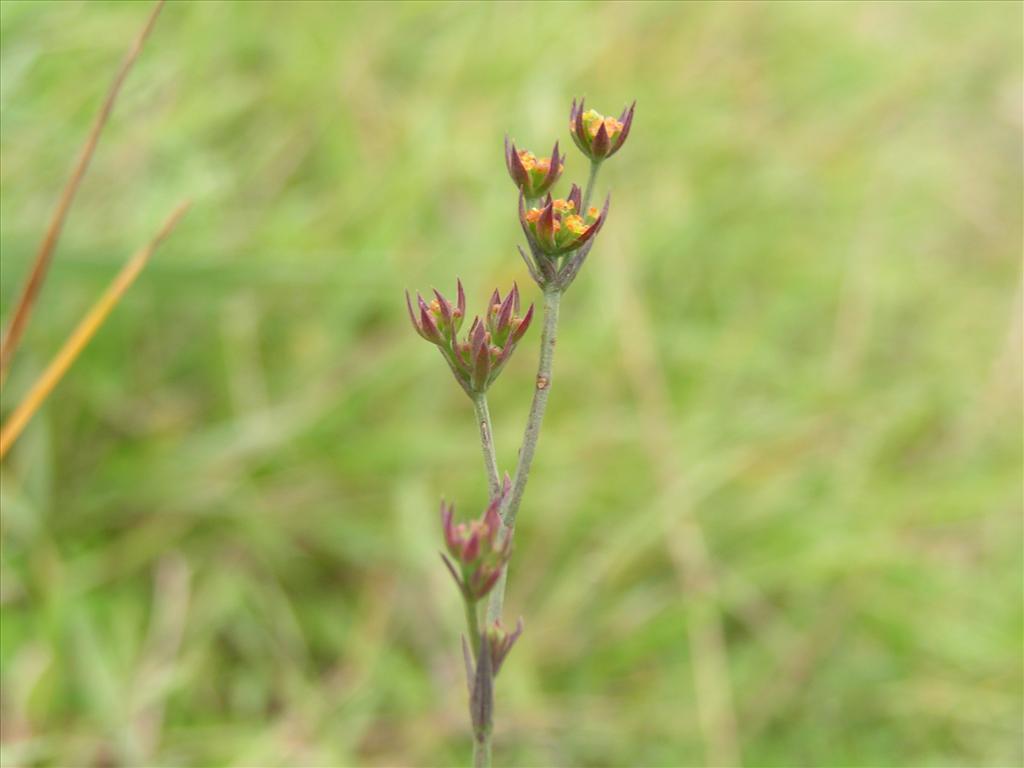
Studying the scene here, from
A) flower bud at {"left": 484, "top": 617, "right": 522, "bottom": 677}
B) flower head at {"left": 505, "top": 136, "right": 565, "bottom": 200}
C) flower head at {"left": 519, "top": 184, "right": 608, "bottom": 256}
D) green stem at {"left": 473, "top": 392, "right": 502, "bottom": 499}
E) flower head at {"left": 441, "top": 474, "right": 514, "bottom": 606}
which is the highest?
flower head at {"left": 505, "top": 136, "right": 565, "bottom": 200}

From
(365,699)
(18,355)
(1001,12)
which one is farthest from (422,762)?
(1001,12)

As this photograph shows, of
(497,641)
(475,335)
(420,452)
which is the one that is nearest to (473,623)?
(497,641)

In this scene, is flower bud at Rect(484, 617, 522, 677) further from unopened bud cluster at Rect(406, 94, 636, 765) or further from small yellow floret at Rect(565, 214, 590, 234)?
small yellow floret at Rect(565, 214, 590, 234)

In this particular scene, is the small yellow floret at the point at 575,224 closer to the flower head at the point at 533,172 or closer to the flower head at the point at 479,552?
the flower head at the point at 533,172

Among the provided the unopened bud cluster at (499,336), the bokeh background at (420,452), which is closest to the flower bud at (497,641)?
the unopened bud cluster at (499,336)

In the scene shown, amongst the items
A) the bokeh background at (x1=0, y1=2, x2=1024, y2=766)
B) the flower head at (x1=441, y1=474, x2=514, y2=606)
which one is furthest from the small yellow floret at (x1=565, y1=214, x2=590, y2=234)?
the bokeh background at (x1=0, y1=2, x2=1024, y2=766)

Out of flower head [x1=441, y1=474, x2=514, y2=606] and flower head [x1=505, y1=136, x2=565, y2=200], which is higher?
flower head [x1=505, y1=136, x2=565, y2=200]
